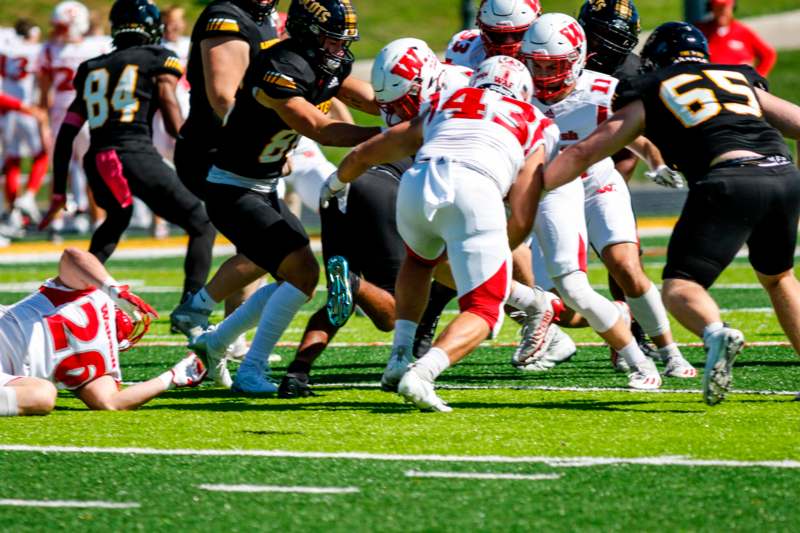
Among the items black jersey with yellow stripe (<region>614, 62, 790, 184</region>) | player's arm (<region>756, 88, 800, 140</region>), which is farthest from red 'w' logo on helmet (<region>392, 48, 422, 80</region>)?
player's arm (<region>756, 88, 800, 140</region>)

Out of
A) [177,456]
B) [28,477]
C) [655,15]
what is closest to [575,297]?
[177,456]

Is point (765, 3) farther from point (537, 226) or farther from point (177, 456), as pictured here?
point (177, 456)

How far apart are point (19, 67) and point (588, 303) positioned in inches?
424

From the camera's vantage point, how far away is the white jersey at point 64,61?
14297mm

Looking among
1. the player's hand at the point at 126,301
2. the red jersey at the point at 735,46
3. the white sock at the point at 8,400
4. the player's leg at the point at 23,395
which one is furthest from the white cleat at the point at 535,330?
the red jersey at the point at 735,46

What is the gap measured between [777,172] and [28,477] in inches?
114

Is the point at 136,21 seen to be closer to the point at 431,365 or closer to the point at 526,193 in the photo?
the point at 526,193

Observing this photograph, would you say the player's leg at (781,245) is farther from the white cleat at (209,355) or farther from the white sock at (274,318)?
the white cleat at (209,355)

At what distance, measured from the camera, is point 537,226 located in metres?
6.49

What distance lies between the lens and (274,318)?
632 cm

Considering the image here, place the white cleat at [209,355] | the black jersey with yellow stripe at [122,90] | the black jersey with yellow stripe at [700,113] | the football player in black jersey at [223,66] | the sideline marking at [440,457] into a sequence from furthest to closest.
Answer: the black jersey with yellow stripe at [122,90] < the football player in black jersey at [223,66] < the white cleat at [209,355] < the black jersey with yellow stripe at [700,113] < the sideline marking at [440,457]

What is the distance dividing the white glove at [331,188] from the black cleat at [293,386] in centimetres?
75

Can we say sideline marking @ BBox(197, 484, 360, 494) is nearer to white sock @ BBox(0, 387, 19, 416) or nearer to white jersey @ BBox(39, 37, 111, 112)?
white sock @ BBox(0, 387, 19, 416)

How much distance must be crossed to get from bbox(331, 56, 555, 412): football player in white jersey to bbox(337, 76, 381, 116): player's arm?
0.85m
